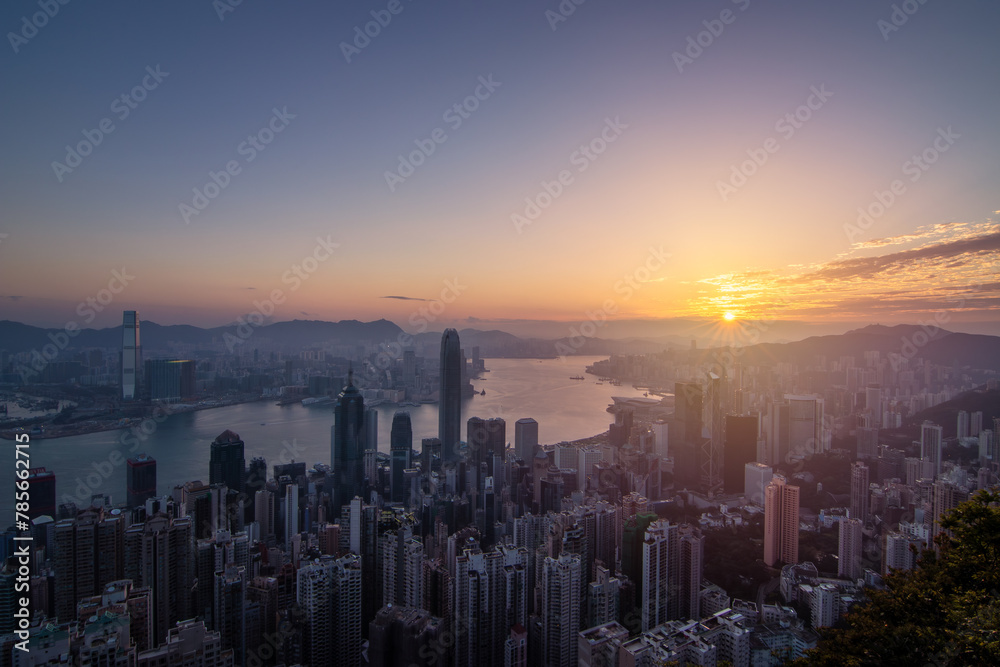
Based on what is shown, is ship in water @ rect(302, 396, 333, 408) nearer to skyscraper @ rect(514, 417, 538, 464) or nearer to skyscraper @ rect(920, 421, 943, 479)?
skyscraper @ rect(514, 417, 538, 464)

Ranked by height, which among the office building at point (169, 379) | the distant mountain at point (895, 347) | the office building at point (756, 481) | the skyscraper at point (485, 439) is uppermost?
the distant mountain at point (895, 347)

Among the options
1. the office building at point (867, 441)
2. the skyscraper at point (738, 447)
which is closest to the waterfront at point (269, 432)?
the skyscraper at point (738, 447)

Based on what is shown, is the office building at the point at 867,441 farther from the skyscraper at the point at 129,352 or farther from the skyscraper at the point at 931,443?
the skyscraper at the point at 129,352

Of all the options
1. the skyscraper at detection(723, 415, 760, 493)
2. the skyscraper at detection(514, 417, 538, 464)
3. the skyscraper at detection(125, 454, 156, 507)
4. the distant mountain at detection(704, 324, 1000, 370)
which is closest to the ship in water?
the skyscraper at detection(514, 417, 538, 464)

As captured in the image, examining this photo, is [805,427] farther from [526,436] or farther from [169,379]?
[169,379]

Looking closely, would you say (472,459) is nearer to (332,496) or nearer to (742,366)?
(332,496)

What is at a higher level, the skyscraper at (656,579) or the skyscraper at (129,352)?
the skyscraper at (129,352)

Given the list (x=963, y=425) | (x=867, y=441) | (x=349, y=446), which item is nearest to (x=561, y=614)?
(x=349, y=446)

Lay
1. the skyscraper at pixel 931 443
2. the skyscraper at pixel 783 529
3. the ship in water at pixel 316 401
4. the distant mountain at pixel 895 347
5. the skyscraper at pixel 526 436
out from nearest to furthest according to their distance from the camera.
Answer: the skyscraper at pixel 783 529 < the skyscraper at pixel 931 443 < the skyscraper at pixel 526 436 < the distant mountain at pixel 895 347 < the ship in water at pixel 316 401

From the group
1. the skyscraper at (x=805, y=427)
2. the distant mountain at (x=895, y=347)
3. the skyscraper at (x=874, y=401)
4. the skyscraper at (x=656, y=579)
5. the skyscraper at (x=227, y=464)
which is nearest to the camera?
the skyscraper at (x=656, y=579)
